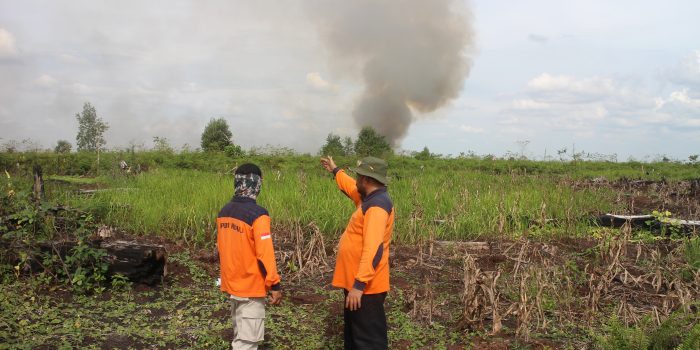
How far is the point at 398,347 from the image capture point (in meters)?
4.59

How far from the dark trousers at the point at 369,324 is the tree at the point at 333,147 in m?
17.6

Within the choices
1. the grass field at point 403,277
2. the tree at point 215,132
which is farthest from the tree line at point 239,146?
the grass field at point 403,277

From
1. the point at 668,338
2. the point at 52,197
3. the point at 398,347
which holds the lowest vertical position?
the point at 398,347

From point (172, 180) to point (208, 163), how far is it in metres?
6.07

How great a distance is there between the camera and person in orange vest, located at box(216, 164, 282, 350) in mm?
3879

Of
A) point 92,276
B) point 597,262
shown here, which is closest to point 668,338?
point 597,262

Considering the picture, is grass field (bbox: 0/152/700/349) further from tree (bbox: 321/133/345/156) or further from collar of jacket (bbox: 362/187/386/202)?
tree (bbox: 321/133/345/156)

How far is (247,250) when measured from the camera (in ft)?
12.9

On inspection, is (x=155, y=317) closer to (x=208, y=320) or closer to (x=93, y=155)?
(x=208, y=320)

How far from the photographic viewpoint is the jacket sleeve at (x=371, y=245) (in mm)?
3529

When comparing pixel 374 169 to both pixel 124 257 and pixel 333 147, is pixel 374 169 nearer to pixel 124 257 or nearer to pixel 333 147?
pixel 124 257

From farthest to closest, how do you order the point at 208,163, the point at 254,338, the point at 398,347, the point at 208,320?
1. the point at 208,163
2. the point at 208,320
3. the point at 398,347
4. the point at 254,338

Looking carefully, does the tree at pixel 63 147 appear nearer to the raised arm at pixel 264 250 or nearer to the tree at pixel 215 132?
the tree at pixel 215 132

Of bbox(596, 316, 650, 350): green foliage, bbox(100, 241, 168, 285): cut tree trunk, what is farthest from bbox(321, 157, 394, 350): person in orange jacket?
bbox(100, 241, 168, 285): cut tree trunk
